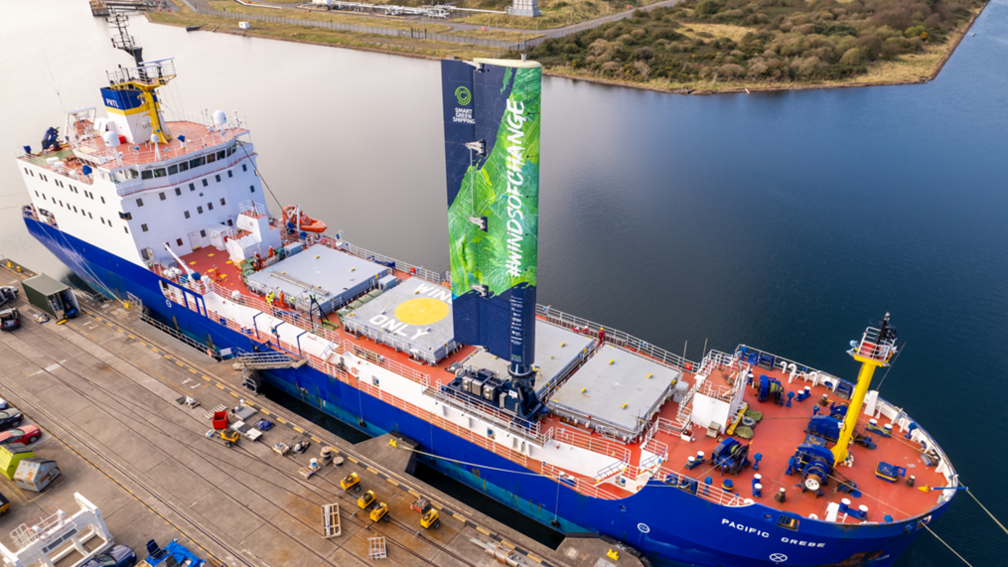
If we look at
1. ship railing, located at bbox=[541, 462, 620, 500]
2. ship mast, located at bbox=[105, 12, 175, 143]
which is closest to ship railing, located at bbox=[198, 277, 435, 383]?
ship railing, located at bbox=[541, 462, 620, 500]

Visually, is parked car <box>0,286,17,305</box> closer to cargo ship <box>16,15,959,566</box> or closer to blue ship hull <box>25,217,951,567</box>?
cargo ship <box>16,15,959,566</box>

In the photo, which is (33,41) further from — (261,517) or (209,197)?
(261,517)

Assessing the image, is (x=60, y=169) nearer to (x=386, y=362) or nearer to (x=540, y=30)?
(x=386, y=362)

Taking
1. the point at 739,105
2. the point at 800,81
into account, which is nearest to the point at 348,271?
the point at 739,105

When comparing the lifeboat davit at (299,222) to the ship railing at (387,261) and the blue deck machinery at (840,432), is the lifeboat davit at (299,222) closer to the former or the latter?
the ship railing at (387,261)

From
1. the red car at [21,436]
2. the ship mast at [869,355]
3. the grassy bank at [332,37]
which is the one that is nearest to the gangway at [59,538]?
the red car at [21,436]
